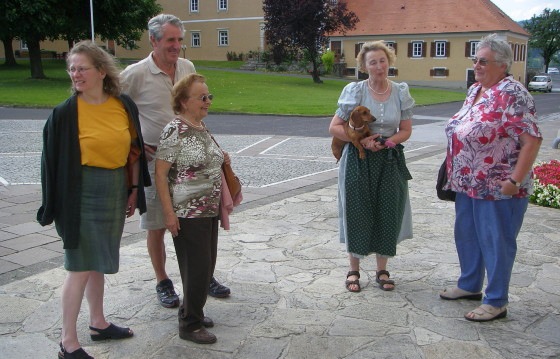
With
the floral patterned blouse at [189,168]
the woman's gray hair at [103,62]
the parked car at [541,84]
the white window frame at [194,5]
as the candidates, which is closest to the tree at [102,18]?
the white window frame at [194,5]

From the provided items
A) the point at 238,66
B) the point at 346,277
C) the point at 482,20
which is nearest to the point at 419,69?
the point at 482,20

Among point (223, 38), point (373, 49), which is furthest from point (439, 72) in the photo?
point (373, 49)

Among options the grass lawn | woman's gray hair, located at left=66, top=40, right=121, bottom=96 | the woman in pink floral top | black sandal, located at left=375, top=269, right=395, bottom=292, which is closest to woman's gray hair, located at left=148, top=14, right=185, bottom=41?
woman's gray hair, located at left=66, top=40, right=121, bottom=96

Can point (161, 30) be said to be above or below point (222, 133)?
above

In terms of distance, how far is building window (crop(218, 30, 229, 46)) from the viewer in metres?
59.6

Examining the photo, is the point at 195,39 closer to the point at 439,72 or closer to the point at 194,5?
the point at 194,5

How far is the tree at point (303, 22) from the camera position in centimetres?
3903

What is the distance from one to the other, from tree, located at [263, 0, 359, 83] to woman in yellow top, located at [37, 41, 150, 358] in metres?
36.7

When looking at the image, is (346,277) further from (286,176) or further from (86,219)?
(286,176)

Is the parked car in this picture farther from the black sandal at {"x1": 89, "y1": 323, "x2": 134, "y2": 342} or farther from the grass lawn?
the black sandal at {"x1": 89, "y1": 323, "x2": 134, "y2": 342}

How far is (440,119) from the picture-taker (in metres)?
21.7

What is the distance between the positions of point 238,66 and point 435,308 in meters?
51.6

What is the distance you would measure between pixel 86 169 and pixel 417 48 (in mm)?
49733

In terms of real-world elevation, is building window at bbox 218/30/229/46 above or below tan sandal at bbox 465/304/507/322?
above
